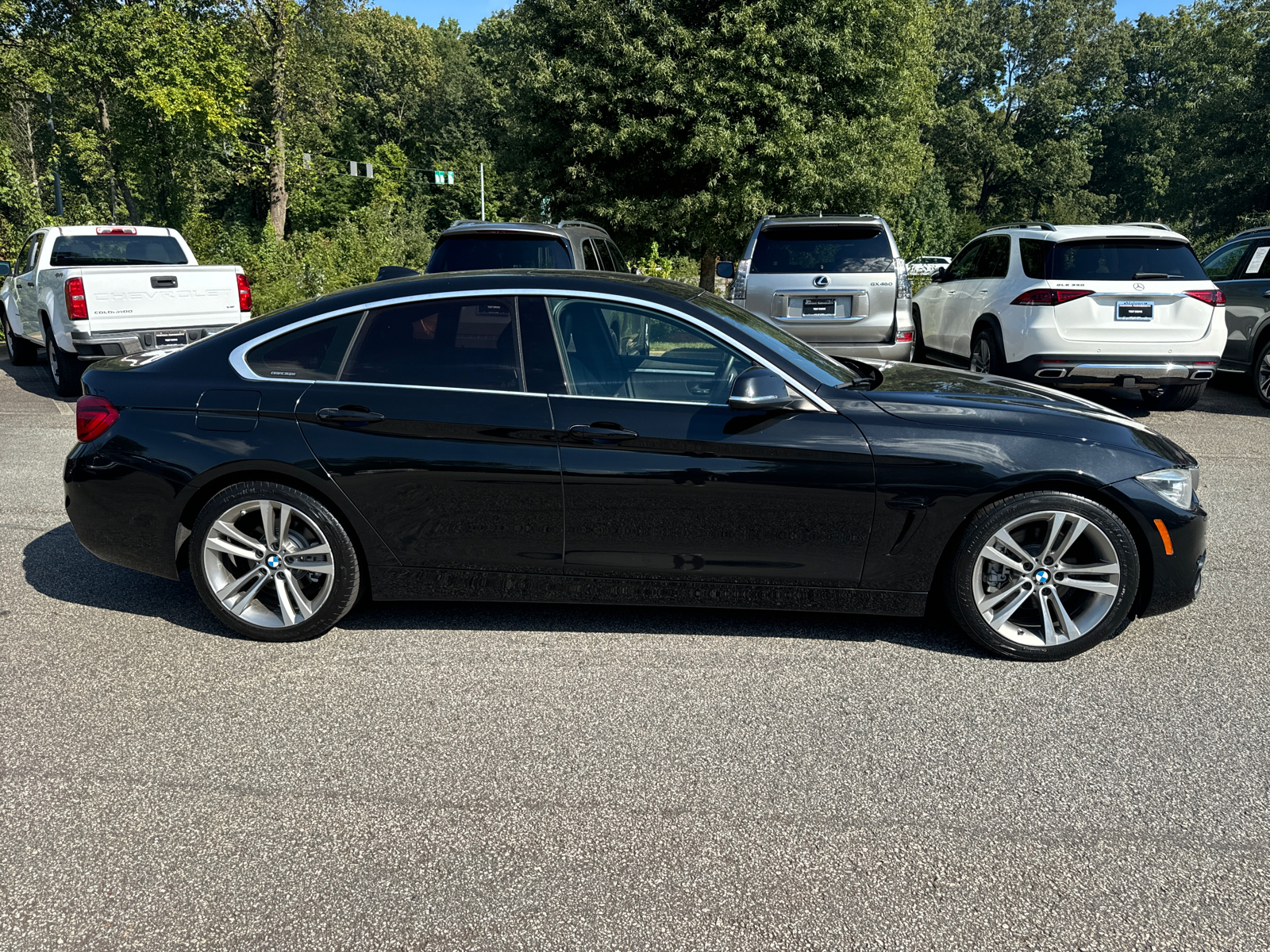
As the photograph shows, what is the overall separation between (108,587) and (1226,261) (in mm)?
11993

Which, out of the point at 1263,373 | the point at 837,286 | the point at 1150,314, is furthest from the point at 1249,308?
the point at 837,286

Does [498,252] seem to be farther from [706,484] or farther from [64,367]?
[706,484]

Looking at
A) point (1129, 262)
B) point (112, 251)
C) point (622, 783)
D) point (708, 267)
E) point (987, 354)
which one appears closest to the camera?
point (622, 783)

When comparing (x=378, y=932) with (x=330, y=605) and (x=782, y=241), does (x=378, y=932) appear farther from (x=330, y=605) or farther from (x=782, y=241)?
(x=782, y=241)

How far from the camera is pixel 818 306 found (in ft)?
31.4

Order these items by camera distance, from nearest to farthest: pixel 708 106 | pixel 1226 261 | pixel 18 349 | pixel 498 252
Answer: pixel 498 252
pixel 1226 261
pixel 18 349
pixel 708 106

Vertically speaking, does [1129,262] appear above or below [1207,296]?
above

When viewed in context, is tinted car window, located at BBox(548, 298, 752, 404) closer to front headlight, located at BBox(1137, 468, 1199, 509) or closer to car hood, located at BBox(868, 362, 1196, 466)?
car hood, located at BBox(868, 362, 1196, 466)

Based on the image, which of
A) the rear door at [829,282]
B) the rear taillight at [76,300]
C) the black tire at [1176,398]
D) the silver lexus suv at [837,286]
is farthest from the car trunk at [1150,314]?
the rear taillight at [76,300]

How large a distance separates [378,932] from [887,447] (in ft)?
8.43

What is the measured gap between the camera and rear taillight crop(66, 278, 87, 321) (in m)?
10.2

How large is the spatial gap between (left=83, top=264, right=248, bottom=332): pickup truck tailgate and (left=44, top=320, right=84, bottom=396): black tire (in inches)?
29.3

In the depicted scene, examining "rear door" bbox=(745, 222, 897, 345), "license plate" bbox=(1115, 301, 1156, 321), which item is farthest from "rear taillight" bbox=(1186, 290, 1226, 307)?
"rear door" bbox=(745, 222, 897, 345)

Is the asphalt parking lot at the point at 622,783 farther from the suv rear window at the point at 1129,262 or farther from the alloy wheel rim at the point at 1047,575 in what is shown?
the suv rear window at the point at 1129,262
